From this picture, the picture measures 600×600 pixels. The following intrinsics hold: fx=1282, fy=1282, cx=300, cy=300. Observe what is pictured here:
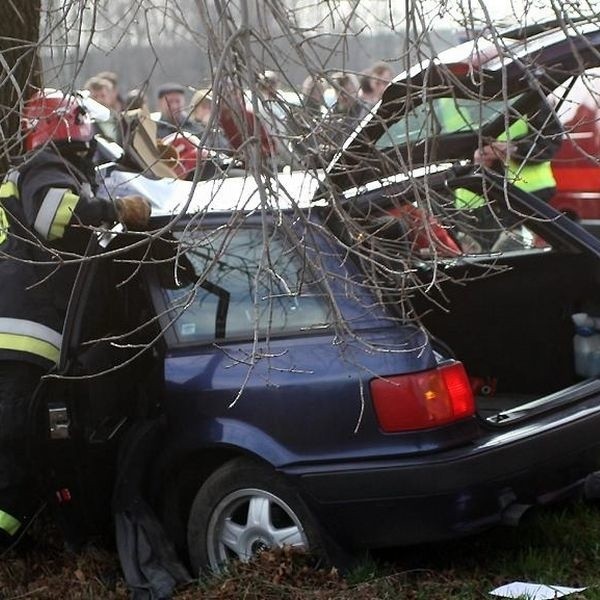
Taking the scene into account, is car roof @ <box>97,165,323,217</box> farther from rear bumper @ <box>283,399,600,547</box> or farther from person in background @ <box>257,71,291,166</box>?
rear bumper @ <box>283,399,600,547</box>

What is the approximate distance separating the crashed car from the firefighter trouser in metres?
0.14

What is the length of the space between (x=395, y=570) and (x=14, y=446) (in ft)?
4.75

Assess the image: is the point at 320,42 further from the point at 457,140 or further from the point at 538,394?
the point at 538,394

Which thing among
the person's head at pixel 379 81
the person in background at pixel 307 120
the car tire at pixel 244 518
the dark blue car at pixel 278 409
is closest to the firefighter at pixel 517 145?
the dark blue car at pixel 278 409

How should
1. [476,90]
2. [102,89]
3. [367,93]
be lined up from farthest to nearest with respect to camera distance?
[102,89] → [367,93] → [476,90]

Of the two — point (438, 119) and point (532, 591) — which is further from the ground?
point (438, 119)

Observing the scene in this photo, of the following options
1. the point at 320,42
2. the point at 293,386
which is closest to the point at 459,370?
the point at 293,386

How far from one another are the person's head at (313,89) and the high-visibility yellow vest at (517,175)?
0.60 m

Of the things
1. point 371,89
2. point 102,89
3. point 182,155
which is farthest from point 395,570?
point 102,89

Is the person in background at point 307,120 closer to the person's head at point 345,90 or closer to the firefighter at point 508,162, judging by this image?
the person's head at point 345,90

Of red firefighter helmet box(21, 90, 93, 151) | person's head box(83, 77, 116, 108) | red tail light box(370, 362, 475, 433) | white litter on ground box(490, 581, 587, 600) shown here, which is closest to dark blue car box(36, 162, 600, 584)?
red tail light box(370, 362, 475, 433)

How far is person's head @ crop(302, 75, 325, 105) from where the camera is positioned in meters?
4.03

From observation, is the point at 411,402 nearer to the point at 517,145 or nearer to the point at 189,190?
the point at 189,190

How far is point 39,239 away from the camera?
464cm
